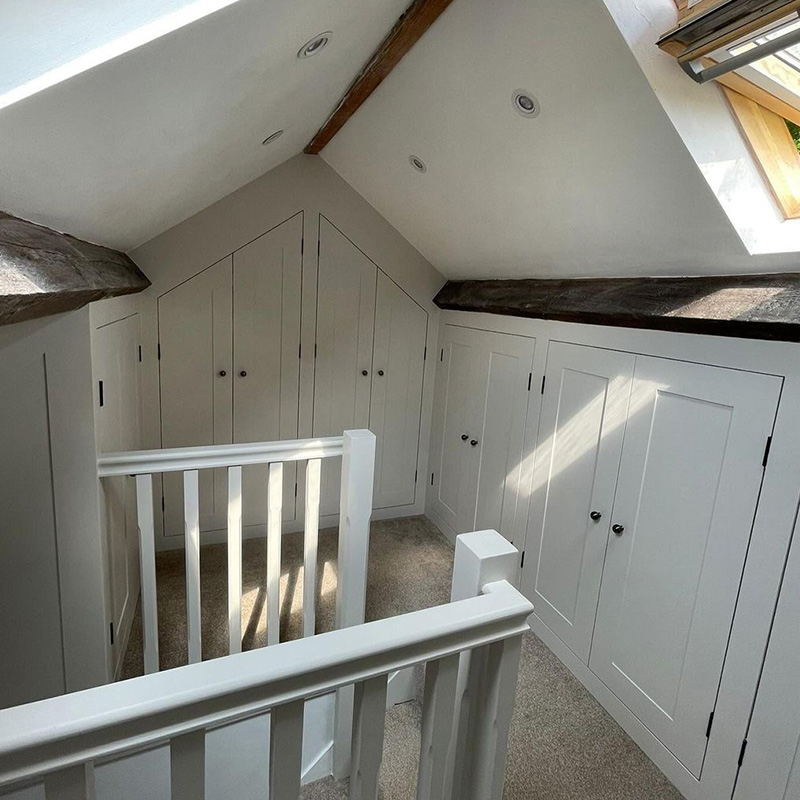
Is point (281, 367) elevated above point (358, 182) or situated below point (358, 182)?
below

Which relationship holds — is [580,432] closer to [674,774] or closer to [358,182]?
[674,774]

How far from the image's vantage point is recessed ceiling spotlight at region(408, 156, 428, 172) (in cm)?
210

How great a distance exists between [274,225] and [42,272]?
1944mm

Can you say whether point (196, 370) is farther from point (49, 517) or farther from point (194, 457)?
point (49, 517)

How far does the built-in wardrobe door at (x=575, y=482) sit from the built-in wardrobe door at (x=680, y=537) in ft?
0.24

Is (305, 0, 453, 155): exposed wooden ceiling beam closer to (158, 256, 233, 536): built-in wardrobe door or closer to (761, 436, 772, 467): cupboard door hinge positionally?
(158, 256, 233, 536): built-in wardrobe door

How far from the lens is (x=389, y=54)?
1.55 meters

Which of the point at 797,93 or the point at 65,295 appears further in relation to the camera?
the point at 797,93

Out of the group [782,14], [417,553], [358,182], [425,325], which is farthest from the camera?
[425,325]

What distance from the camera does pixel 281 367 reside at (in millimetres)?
2967

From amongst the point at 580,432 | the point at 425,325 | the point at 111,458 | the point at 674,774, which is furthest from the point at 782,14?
the point at 425,325

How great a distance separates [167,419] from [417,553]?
1606 mm

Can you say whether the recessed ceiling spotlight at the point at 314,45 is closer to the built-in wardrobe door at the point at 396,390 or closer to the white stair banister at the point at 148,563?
the white stair banister at the point at 148,563

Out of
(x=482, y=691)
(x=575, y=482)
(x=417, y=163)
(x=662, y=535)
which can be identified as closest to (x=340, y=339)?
(x=417, y=163)
